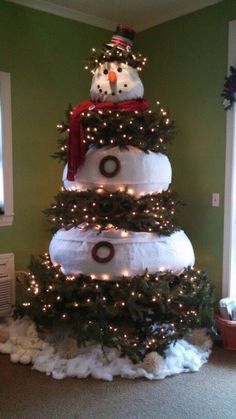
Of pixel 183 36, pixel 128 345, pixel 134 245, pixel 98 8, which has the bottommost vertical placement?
pixel 128 345

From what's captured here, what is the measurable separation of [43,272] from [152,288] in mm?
724

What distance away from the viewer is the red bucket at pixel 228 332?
261cm

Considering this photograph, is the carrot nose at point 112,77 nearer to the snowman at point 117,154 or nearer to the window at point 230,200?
the snowman at point 117,154

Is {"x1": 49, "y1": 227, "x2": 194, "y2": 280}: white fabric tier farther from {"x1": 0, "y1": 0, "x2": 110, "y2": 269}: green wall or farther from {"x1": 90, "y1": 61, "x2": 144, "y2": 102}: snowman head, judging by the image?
{"x1": 90, "y1": 61, "x2": 144, "y2": 102}: snowman head

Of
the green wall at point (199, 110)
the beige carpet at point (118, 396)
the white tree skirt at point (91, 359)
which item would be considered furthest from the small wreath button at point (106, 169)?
the beige carpet at point (118, 396)

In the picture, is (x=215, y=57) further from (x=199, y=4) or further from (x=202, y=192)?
(x=202, y=192)

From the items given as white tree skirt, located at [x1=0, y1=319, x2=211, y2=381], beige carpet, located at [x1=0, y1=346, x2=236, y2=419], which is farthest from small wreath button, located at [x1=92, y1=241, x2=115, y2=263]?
beige carpet, located at [x1=0, y1=346, x2=236, y2=419]

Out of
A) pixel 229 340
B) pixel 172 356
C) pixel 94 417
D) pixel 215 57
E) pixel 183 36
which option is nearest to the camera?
pixel 94 417

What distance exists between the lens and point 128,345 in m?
2.30

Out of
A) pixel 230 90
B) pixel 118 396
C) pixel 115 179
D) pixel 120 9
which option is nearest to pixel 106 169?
pixel 115 179

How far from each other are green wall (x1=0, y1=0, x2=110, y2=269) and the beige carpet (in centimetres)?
109

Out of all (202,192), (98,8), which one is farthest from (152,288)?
(98,8)

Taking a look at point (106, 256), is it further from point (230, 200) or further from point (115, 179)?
point (230, 200)

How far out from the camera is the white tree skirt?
2.29 metres
